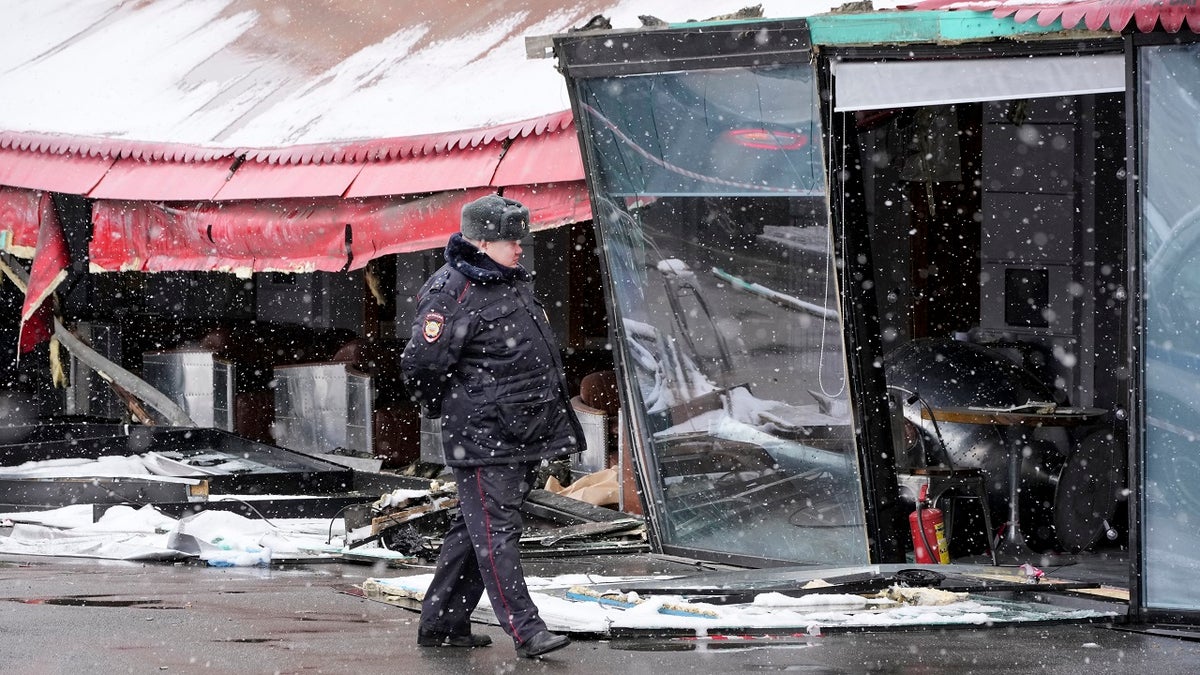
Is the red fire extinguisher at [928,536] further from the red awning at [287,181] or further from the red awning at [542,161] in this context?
the red awning at [287,181]

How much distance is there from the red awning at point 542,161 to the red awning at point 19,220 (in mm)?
5175

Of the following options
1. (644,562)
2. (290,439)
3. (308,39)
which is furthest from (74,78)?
(644,562)

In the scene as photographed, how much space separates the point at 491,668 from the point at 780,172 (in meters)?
3.55

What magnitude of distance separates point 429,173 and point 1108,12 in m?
5.77

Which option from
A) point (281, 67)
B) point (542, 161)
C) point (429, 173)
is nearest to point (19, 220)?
point (281, 67)

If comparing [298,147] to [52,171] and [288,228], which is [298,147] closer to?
[288,228]

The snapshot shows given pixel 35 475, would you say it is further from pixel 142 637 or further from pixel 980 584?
pixel 980 584

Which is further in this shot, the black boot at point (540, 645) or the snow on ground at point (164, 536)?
the snow on ground at point (164, 536)

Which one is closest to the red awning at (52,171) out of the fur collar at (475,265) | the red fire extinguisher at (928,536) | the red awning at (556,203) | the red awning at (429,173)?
the red awning at (429,173)

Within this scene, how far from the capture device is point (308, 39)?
52.1 ft

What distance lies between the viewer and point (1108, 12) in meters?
7.11

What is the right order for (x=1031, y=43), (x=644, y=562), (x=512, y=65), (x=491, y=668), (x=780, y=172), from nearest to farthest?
(x=491, y=668), (x=1031, y=43), (x=780, y=172), (x=644, y=562), (x=512, y=65)

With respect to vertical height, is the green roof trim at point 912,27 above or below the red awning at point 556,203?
above

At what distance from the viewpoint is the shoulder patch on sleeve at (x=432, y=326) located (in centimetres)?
644
